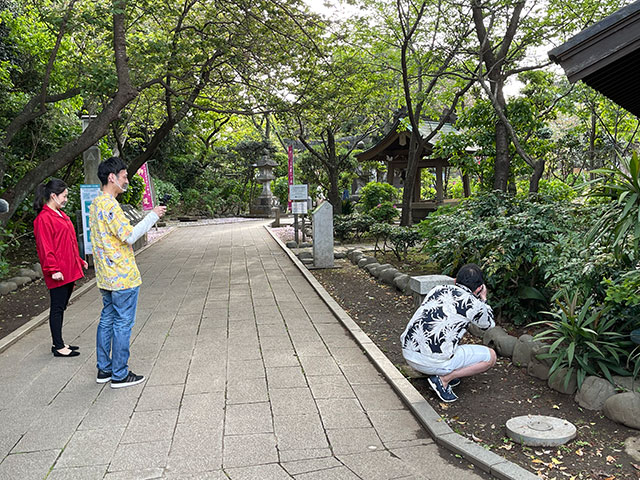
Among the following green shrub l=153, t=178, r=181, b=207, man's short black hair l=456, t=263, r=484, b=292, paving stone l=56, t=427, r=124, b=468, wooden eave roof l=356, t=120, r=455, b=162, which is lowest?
paving stone l=56, t=427, r=124, b=468

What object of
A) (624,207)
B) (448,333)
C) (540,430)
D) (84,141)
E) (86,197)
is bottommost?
(540,430)

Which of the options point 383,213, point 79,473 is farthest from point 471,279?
point 383,213

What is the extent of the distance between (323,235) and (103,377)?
21.8 ft

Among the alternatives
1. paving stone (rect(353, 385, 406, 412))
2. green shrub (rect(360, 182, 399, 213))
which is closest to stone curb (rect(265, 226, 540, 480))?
paving stone (rect(353, 385, 406, 412))

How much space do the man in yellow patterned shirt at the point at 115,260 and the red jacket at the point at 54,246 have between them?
2.97ft

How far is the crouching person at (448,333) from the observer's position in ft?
12.5

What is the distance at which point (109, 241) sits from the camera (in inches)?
159

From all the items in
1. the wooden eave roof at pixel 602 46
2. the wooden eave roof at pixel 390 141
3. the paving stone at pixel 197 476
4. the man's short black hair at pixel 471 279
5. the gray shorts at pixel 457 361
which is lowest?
the paving stone at pixel 197 476

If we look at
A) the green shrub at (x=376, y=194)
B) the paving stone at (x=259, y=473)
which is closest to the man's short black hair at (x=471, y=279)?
the paving stone at (x=259, y=473)

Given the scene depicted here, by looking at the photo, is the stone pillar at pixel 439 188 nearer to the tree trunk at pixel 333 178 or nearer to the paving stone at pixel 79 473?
the tree trunk at pixel 333 178

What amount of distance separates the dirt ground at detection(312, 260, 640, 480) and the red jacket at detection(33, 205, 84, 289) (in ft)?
10.8

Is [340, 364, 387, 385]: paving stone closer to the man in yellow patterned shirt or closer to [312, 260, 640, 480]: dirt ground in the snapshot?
[312, 260, 640, 480]: dirt ground

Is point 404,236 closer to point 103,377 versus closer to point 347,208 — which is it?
point 103,377

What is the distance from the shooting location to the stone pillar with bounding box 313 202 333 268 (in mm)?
10469
